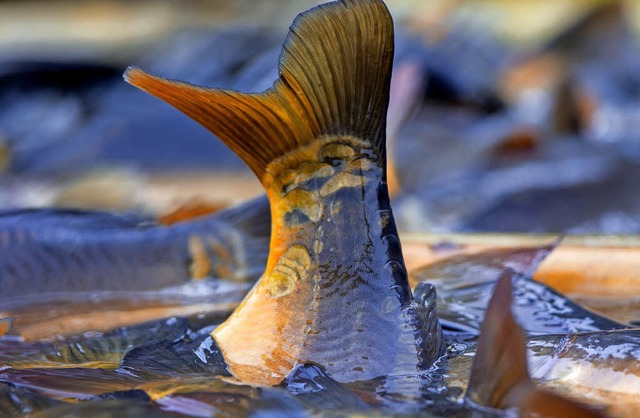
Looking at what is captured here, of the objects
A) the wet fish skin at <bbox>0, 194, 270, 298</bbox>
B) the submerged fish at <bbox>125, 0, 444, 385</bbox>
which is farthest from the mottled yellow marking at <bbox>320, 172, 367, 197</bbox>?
the wet fish skin at <bbox>0, 194, 270, 298</bbox>

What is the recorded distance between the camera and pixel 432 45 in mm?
4008

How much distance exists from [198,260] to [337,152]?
23.7 inches

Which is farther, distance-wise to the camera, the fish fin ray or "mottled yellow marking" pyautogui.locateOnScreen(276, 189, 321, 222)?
"mottled yellow marking" pyautogui.locateOnScreen(276, 189, 321, 222)

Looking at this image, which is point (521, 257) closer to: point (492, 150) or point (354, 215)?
→ point (354, 215)

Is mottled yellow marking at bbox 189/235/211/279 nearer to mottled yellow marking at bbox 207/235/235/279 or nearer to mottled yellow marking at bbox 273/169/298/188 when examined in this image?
mottled yellow marking at bbox 207/235/235/279

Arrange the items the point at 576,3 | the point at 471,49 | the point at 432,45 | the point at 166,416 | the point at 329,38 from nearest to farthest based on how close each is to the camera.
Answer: the point at 166,416 < the point at 329,38 < the point at 432,45 < the point at 471,49 < the point at 576,3

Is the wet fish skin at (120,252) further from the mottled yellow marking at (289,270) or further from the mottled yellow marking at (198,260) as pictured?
the mottled yellow marking at (289,270)

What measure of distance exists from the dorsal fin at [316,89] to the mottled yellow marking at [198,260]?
1.86ft

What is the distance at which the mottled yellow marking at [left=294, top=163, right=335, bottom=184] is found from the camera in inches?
41.8

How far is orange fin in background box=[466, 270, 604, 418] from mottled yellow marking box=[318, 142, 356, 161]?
270 mm

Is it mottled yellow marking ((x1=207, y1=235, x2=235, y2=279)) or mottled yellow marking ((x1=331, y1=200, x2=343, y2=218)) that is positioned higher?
mottled yellow marking ((x1=331, y1=200, x2=343, y2=218))

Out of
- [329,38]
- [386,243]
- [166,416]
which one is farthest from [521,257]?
[166,416]

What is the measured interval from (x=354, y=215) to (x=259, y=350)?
17 centimetres

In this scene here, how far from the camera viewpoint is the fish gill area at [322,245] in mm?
905
